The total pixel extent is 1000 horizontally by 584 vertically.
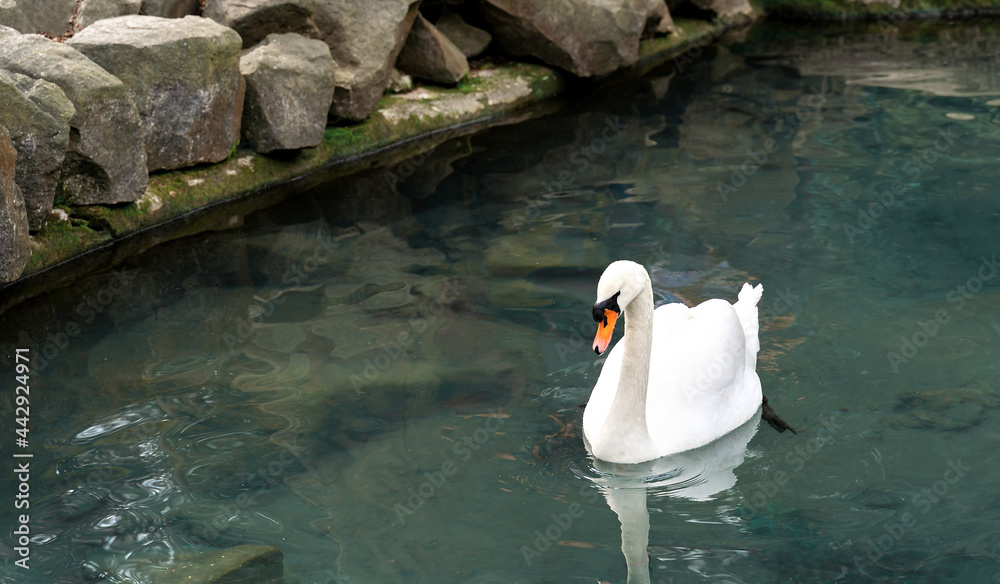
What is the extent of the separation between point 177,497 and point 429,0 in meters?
8.21

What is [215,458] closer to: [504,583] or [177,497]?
[177,497]

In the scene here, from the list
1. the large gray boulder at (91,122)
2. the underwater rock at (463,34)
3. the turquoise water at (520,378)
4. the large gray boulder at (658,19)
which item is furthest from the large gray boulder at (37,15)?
the large gray boulder at (658,19)

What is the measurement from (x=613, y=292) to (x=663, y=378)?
2.66 feet

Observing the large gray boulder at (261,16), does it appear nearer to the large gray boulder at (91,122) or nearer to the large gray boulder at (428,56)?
the large gray boulder at (428,56)

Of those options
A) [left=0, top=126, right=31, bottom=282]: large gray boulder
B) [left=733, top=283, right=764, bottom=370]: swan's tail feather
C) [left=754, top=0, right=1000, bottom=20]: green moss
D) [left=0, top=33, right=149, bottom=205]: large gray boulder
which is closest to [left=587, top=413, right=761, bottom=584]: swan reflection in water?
[left=733, top=283, right=764, bottom=370]: swan's tail feather

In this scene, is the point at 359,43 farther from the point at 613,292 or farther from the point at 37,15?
the point at 613,292

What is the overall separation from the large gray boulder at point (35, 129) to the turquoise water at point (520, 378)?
2.42 ft

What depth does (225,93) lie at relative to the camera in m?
8.50

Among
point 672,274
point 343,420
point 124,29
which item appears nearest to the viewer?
point 343,420

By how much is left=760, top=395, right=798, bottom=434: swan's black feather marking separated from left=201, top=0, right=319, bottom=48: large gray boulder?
19.8 feet

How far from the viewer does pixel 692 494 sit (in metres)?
4.59

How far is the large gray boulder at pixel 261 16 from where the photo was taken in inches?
364

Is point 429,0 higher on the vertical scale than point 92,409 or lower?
higher

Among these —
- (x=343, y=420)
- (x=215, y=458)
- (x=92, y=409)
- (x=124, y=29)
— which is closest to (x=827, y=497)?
(x=343, y=420)
